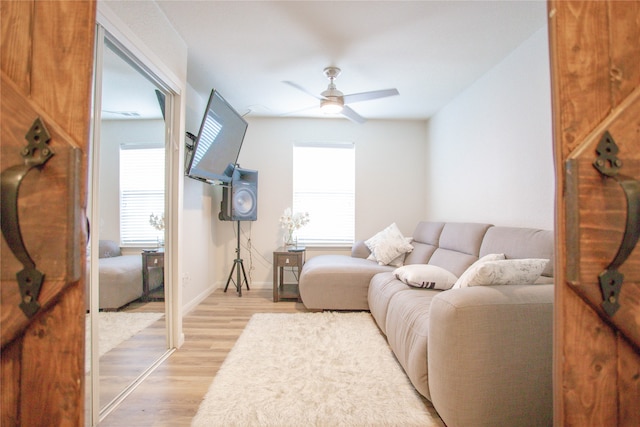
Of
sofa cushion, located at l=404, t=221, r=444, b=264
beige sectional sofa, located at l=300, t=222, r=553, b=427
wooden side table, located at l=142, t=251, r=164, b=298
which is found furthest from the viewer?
sofa cushion, located at l=404, t=221, r=444, b=264

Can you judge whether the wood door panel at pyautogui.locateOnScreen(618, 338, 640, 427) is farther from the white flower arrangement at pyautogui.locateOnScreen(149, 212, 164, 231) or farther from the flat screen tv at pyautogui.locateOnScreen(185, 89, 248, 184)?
the flat screen tv at pyautogui.locateOnScreen(185, 89, 248, 184)

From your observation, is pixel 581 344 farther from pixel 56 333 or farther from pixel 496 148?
pixel 496 148

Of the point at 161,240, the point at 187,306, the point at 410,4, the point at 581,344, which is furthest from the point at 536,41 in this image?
the point at 187,306

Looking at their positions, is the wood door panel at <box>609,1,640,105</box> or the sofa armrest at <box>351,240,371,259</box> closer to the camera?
the wood door panel at <box>609,1,640,105</box>

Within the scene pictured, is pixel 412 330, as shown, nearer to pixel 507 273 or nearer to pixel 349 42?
pixel 507 273

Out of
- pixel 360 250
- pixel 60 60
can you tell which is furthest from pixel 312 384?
pixel 360 250

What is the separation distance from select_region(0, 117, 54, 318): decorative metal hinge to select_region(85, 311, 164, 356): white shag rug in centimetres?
112

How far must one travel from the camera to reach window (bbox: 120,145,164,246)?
163cm

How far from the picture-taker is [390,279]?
2443 mm

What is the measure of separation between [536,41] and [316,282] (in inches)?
110

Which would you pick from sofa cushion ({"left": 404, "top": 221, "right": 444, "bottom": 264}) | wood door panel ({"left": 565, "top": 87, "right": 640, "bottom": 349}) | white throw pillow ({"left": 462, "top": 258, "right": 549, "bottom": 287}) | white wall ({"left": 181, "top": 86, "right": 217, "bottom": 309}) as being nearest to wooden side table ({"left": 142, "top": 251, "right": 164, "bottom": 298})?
white wall ({"left": 181, "top": 86, "right": 217, "bottom": 309})

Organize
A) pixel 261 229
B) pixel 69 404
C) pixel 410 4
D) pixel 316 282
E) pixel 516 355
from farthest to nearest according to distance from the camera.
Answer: pixel 261 229 < pixel 316 282 < pixel 410 4 < pixel 516 355 < pixel 69 404

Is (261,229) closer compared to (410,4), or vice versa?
(410,4)

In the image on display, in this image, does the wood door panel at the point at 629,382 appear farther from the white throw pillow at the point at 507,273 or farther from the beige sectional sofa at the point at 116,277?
the beige sectional sofa at the point at 116,277
